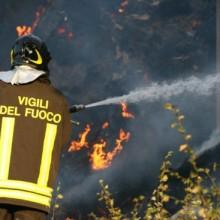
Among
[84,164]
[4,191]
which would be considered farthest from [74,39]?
[4,191]

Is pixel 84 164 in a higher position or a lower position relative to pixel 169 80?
lower

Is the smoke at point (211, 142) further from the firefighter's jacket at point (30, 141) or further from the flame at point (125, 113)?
the firefighter's jacket at point (30, 141)

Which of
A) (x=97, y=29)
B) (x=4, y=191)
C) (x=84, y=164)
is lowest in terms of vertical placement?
(x=4, y=191)

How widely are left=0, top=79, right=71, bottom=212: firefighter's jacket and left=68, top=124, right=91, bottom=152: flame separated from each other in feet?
38.1

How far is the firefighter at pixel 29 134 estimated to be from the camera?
480cm

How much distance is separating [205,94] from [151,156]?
172 centimetres

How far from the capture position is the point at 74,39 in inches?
663

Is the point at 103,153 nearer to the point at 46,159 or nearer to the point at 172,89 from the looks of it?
the point at 172,89

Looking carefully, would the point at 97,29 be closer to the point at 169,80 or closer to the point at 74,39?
the point at 74,39

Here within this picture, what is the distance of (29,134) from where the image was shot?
4.87 metres

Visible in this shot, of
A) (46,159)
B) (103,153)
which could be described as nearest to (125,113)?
(103,153)

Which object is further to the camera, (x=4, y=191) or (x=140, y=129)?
(x=140, y=129)

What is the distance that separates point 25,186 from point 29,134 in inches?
Answer: 12.5

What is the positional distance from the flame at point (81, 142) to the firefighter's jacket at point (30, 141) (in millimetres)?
11612
